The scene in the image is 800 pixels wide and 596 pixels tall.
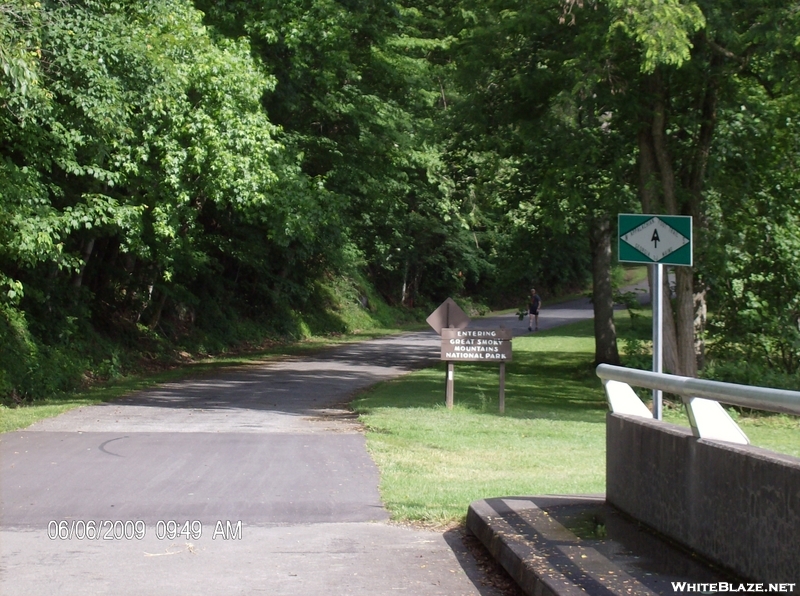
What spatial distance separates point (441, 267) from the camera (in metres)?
51.9

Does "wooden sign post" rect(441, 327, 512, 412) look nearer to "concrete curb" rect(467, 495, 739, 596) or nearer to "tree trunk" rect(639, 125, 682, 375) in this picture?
"tree trunk" rect(639, 125, 682, 375)

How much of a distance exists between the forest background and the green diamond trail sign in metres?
6.34

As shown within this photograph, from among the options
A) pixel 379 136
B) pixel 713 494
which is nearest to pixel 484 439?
pixel 713 494

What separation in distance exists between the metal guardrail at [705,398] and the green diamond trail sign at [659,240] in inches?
58.6

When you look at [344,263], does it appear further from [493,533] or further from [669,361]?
[493,533]

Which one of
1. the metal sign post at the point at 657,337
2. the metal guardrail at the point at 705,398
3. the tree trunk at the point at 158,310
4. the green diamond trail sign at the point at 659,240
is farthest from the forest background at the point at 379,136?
the metal guardrail at the point at 705,398

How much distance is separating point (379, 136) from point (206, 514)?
15.5m

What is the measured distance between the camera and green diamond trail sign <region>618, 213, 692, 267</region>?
8.60 metres

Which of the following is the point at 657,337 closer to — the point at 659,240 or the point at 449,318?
the point at 659,240

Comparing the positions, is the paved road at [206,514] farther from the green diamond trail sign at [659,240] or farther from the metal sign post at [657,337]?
the green diamond trail sign at [659,240]

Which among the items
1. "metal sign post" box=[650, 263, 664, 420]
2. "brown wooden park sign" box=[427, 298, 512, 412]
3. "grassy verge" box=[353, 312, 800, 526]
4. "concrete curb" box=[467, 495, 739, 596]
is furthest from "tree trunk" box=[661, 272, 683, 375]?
"concrete curb" box=[467, 495, 739, 596]

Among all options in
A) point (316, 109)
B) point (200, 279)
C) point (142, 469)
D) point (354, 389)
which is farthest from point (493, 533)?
point (200, 279)

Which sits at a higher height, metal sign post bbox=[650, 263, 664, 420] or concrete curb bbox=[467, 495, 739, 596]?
metal sign post bbox=[650, 263, 664, 420]

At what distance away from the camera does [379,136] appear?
2242cm
